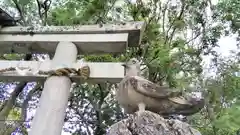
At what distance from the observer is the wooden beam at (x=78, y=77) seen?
7.15 ft

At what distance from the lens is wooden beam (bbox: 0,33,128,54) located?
2352mm

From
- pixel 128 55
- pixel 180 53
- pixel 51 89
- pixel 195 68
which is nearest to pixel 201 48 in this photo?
pixel 195 68

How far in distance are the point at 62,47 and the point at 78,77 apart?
343mm

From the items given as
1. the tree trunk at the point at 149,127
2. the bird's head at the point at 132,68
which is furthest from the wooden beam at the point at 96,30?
the tree trunk at the point at 149,127

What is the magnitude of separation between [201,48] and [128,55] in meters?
1.41

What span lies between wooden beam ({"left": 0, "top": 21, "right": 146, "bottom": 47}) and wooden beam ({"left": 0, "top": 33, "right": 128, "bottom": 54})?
3cm

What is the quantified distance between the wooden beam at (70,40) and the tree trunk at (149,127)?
110cm

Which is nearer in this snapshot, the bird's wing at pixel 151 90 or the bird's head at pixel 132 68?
the bird's wing at pixel 151 90

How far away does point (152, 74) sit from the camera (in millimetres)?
3553

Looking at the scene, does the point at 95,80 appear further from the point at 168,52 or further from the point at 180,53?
the point at 180,53

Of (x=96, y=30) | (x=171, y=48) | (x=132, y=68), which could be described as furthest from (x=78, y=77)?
(x=171, y=48)

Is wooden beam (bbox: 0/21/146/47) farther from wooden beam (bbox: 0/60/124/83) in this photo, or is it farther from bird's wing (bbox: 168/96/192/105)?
bird's wing (bbox: 168/96/192/105)

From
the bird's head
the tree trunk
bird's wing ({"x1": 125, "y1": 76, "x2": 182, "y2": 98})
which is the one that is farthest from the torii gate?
the tree trunk

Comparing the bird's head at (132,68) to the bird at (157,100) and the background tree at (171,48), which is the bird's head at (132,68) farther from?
the background tree at (171,48)
